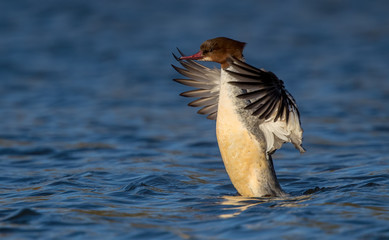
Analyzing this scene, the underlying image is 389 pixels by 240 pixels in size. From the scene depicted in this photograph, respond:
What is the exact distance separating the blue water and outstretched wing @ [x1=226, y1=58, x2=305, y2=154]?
2.07 feet

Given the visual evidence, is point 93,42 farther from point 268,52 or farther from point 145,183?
point 145,183

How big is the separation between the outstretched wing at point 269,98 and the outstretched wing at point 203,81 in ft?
2.67

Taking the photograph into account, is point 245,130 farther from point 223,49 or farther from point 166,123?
point 166,123

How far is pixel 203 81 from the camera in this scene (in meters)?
6.52

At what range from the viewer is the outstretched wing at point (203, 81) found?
21.2ft

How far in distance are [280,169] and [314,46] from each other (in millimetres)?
8022

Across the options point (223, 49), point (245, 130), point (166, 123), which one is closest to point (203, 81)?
point (223, 49)

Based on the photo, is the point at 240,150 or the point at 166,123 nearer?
the point at 240,150

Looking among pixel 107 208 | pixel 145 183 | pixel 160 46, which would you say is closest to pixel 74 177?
pixel 145 183

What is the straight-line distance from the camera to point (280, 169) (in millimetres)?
7641

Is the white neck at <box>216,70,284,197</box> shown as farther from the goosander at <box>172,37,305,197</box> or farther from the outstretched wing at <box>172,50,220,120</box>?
the outstretched wing at <box>172,50,220,120</box>

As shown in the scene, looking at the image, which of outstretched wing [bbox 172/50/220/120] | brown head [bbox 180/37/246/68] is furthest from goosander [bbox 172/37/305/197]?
outstretched wing [bbox 172/50/220/120]

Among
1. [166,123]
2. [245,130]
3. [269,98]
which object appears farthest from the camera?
[166,123]

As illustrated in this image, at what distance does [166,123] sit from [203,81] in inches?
149
